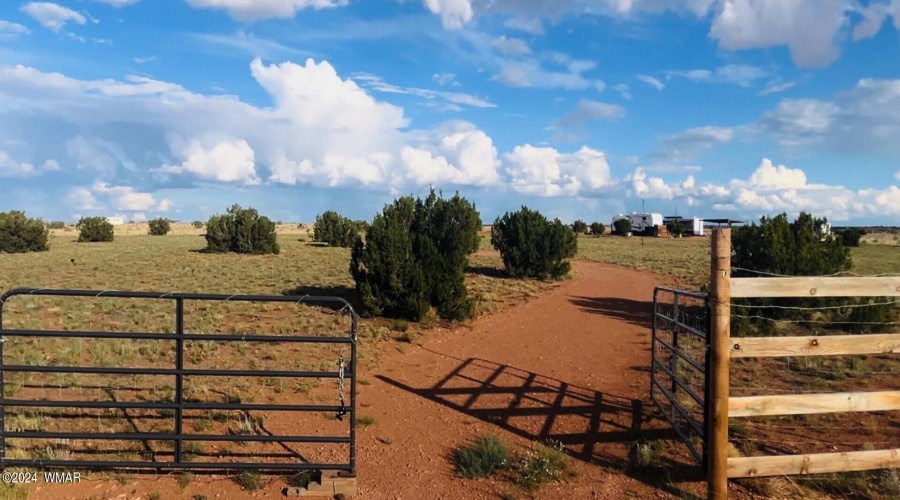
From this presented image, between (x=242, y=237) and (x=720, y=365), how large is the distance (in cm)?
3127

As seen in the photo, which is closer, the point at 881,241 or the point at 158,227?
the point at 881,241

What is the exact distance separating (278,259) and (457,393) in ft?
75.1

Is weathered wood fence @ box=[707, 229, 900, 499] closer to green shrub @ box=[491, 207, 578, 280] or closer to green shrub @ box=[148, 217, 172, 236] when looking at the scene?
green shrub @ box=[491, 207, 578, 280]

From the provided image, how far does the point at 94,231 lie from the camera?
141ft

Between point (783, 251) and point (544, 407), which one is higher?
point (783, 251)

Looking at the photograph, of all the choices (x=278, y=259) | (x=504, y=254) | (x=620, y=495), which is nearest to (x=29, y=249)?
(x=278, y=259)

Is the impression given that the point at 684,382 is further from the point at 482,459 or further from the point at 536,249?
the point at 536,249

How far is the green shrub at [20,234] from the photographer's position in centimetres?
3152

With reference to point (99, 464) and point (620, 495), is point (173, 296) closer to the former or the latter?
point (99, 464)

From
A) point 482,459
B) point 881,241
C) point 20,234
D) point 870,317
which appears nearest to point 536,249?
point 870,317

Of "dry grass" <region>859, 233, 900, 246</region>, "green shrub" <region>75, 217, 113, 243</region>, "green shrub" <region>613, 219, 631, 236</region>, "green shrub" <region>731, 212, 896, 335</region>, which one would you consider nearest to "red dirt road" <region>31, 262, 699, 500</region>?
"green shrub" <region>731, 212, 896, 335</region>

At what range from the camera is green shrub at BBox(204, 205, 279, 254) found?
106ft

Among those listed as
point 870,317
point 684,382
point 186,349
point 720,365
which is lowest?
point 186,349

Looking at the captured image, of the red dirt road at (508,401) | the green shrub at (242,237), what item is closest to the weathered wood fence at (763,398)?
the red dirt road at (508,401)
